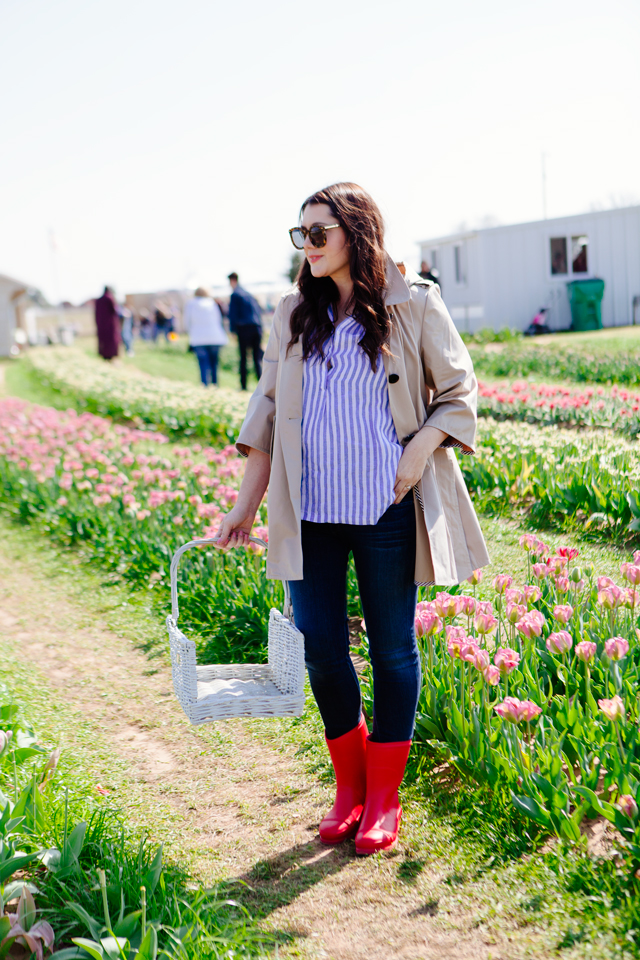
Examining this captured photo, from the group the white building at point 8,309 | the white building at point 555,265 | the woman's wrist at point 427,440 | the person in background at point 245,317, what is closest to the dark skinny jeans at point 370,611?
the woman's wrist at point 427,440

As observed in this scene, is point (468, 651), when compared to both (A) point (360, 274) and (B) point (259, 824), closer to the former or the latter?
(B) point (259, 824)

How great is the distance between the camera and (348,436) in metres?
2.25

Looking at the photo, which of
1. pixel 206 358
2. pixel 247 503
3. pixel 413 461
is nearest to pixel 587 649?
pixel 413 461

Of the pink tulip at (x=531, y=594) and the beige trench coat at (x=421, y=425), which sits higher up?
the beige trench coat at (x=421, y=425)

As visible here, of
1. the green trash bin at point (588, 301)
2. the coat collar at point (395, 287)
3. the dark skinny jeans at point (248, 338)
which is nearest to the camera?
the coat collar at point (395, 287)

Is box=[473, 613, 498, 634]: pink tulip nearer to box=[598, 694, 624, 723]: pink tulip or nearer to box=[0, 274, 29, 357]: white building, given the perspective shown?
box=[598, 694, 624, 723]: pink tulip

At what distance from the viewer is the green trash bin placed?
20.4 meters

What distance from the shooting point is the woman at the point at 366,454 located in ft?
7.35

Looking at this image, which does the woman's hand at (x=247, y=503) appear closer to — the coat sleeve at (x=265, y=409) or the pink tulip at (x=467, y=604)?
the coat sleeve at (x=265, y=409)

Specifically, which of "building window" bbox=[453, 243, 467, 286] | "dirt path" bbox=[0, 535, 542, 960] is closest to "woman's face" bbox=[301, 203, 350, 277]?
"dirt path" bbox=[0, 535, 542, 960]

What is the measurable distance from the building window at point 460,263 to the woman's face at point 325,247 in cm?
2219

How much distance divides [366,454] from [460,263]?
74.8 feet

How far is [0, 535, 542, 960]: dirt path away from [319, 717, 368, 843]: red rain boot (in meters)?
0.05

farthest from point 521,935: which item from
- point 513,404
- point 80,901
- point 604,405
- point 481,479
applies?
point 513,404
